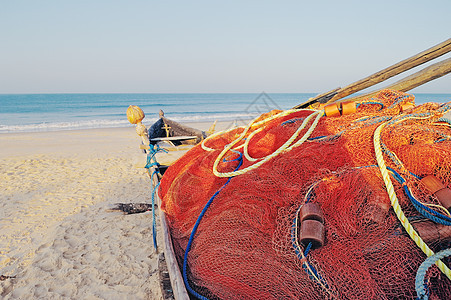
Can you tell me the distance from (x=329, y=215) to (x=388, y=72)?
2.43 metres

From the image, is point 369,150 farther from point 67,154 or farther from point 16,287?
point 67,154

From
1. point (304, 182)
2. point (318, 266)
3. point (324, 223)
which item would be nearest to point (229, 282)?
point (318, 266)

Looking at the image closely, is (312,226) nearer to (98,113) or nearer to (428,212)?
(428,212)

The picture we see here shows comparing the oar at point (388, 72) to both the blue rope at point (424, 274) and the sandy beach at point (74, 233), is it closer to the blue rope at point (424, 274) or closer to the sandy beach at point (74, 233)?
the blue rope at point (424, 274)

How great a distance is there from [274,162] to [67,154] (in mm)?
10039

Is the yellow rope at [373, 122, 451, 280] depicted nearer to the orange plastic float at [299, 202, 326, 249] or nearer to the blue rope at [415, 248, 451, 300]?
the blue rope at [415, 248, 451, 300]

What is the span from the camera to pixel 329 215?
1619 millimetres

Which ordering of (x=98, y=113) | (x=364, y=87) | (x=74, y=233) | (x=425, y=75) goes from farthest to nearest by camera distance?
(x=98, y=113) → (x=74, y=233) → (x=364, y=87) → (x=425, y=75)

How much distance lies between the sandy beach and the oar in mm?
3174

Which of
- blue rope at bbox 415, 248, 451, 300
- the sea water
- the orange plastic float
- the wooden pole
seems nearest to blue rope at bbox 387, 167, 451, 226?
blue rope at bbox 415, 248, 451, 300

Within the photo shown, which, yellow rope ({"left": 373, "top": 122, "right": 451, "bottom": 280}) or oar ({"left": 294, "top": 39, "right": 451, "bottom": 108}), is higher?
oar ({"left": 294, "top": 39, "right": 451, "bottom": 108})

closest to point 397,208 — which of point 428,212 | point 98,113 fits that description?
point 428,212

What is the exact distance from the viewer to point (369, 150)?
1.84 metres

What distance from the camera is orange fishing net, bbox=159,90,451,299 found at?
1.41 meters
